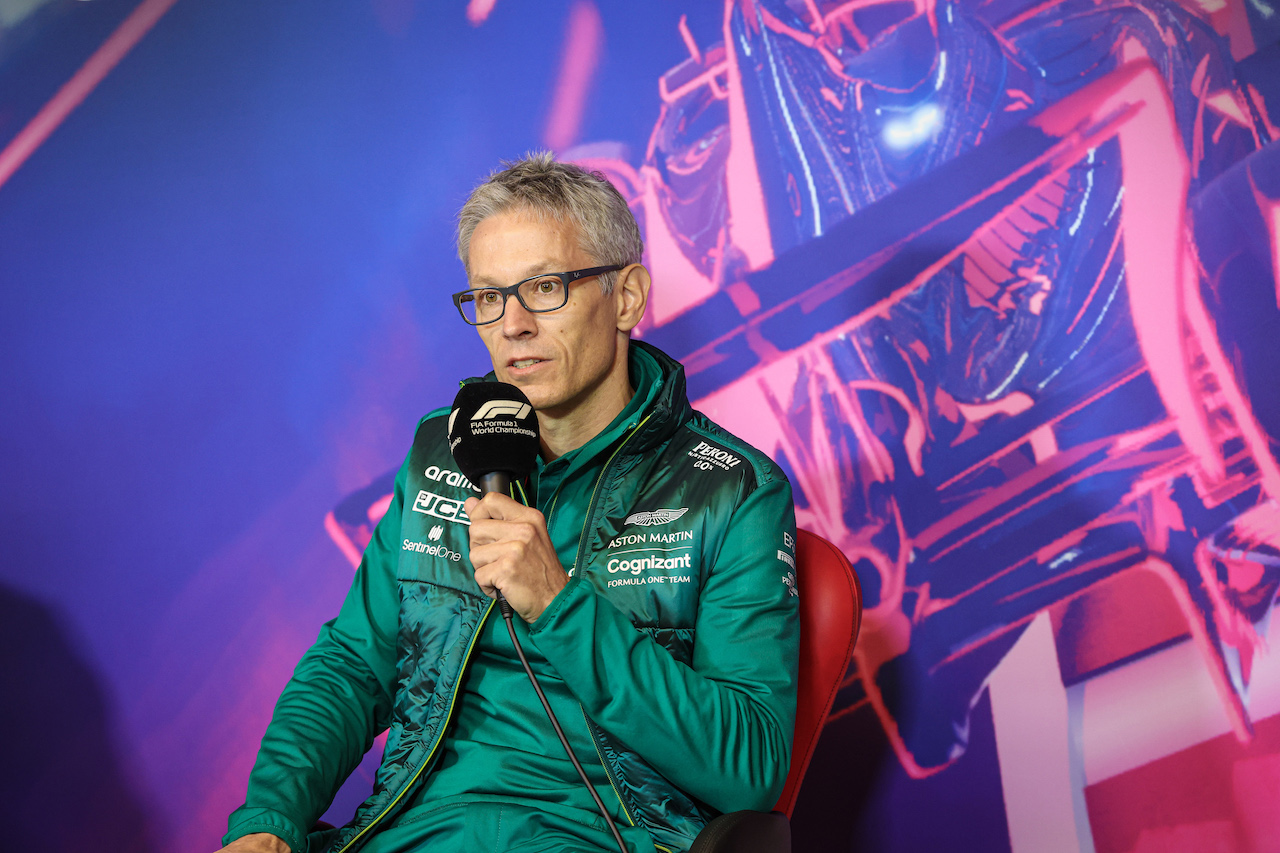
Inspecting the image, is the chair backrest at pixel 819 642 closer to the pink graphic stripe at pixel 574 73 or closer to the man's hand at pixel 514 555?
the man's hand at pixel 514 555

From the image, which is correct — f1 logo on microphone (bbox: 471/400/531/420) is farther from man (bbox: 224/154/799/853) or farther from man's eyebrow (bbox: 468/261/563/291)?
man's eyebrow (bbox: 468/261/563/291)

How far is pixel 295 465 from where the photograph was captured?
2.43 meters

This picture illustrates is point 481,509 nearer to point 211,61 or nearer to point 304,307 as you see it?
point 304,307

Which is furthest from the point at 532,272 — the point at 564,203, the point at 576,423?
the point at 576,423

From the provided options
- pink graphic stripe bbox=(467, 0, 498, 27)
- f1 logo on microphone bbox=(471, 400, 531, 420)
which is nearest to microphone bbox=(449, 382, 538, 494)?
f1 logo on microphone bbox=(471, 400, 531, 420)

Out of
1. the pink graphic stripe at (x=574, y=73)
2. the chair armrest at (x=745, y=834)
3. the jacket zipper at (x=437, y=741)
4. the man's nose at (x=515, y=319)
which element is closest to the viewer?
the chair armrest at (x=745, y=834)

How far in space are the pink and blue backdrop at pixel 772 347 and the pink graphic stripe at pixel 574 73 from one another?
1 centimetres

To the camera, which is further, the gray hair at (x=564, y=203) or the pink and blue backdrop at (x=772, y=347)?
the pink and blue backdrop at (x=772, y=347)

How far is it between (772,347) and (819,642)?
95cm

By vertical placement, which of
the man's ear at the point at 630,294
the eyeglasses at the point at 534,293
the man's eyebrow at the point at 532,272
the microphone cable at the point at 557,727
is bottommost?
the microphone cable at the point at 557,727

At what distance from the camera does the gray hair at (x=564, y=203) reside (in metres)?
1.51

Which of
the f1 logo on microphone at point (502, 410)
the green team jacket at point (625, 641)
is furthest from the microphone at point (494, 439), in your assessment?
the green team jacket at point (625, 641)

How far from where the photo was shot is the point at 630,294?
1.62 meters

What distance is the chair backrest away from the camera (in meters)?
1.38
